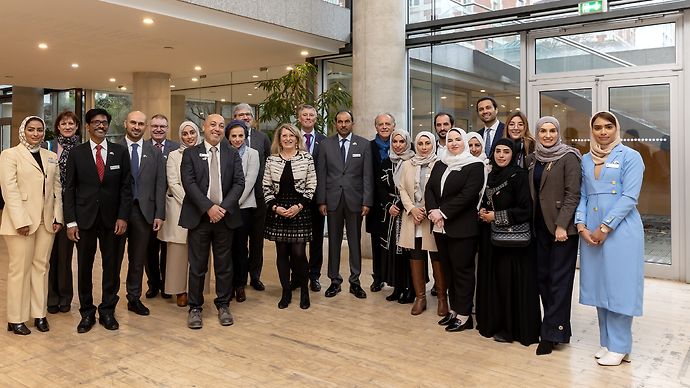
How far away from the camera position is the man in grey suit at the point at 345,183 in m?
5.64

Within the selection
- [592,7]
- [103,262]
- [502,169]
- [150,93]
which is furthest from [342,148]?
[150,93]

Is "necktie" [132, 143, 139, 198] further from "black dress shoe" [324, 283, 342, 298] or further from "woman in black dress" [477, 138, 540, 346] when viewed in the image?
"woman in black dress" [477, 138, 540, 346]

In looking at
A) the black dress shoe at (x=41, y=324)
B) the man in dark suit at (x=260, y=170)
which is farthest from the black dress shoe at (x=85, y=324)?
the man in dark suit at (x=260, y=170)

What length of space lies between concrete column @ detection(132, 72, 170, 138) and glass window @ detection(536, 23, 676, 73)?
26.0 feet

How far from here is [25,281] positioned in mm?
4496

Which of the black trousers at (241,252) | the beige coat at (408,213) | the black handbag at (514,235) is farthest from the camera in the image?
the black trousers at (241,252)

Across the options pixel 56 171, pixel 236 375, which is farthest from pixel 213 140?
pixel 236 375

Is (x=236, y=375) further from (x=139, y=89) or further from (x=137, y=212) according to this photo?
(x=139, y=89)

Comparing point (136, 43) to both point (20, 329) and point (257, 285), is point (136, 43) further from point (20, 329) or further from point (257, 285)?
point (20, 329)

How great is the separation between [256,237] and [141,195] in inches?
53.3

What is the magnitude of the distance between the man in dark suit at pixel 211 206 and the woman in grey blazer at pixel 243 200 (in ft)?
1.00

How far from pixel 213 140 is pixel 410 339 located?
2302mm

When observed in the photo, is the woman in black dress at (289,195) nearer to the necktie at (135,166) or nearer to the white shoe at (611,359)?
the necktie at (135,166)

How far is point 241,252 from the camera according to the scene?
18.5 ft
